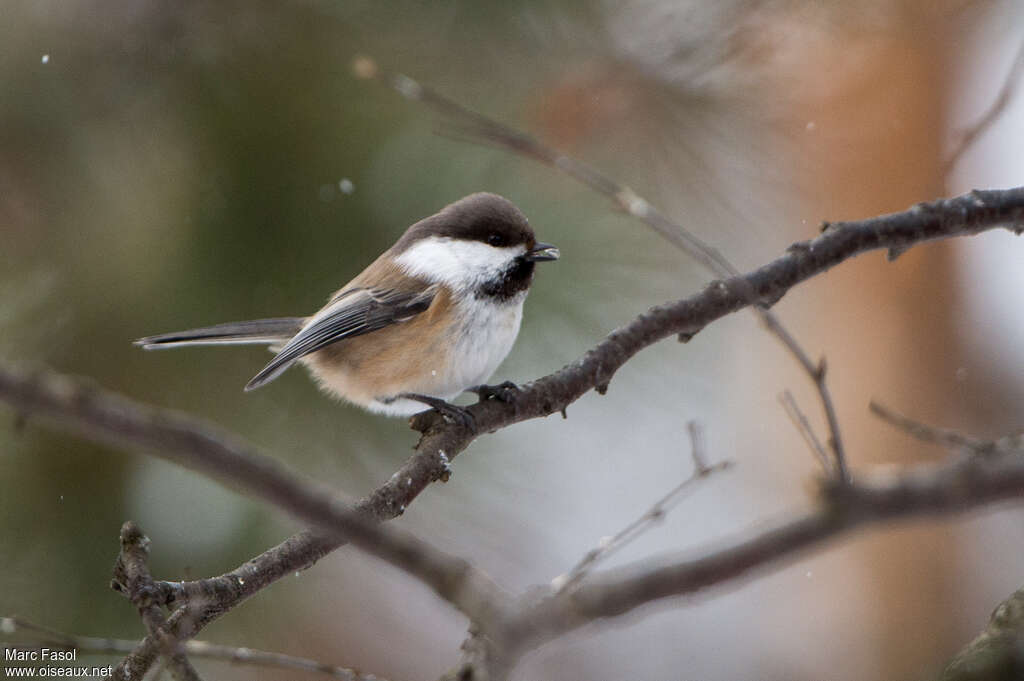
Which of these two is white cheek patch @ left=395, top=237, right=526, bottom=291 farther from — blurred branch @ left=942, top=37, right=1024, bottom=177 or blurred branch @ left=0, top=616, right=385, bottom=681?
blurred branch @ left=0, top=616, right=385, bottom=681

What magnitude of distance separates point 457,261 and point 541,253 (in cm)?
25

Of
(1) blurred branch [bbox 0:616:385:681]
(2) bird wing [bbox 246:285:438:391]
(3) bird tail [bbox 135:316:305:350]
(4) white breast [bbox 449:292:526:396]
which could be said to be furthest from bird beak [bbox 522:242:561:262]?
(1) blurred branch [bbox 0:616:385:681]

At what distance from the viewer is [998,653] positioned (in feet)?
3.56

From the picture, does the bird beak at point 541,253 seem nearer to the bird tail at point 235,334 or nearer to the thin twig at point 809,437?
the bird tail at point 235,334

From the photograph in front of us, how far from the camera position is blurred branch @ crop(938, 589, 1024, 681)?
1041 mm

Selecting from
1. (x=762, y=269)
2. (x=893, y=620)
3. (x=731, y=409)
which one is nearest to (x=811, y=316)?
(x=731, y=409)

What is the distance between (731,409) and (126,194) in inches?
116

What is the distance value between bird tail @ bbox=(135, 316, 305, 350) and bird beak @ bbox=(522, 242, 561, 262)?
2.14 feet

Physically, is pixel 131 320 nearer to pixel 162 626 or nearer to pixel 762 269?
pixel 162 626

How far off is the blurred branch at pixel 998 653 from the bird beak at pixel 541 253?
1361 millimetres

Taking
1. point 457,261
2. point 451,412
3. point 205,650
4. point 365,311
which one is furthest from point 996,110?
point 365,311

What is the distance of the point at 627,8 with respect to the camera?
2.55 metres

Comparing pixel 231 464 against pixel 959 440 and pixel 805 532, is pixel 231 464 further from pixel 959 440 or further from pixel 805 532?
pixel 959 440

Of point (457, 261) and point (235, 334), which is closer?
point (235, 334)
